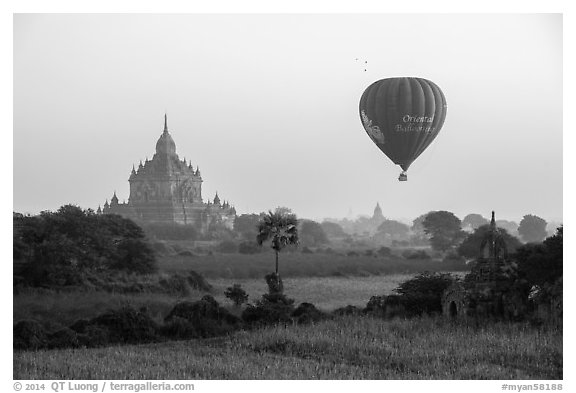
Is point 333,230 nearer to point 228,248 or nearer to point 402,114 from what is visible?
point 228,248

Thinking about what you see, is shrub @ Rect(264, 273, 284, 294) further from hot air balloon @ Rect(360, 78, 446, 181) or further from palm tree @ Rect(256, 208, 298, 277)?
hot air balloon @ Rect(360, 78, 446, 181)

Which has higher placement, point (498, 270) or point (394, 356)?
point (498, 270)

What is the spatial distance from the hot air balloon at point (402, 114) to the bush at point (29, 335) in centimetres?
1541

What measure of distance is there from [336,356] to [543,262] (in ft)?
38.5

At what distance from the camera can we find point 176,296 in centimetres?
4488

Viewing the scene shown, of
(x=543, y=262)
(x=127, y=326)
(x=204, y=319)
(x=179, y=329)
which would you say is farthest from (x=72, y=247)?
(x=543, y=262)

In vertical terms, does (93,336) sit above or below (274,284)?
below

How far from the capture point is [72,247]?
47.0 metres

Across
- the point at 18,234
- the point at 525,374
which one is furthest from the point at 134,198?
the point at 525,374

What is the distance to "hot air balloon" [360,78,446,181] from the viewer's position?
3591 centimetres

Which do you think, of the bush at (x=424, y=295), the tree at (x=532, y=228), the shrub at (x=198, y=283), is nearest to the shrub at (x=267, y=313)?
the bush at (x=424, y=295)

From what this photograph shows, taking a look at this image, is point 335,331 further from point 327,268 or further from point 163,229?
point 163,229

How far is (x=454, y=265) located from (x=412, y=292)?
121 feet

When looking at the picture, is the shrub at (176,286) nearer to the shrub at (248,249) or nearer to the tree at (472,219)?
the shrub at (248,249)
